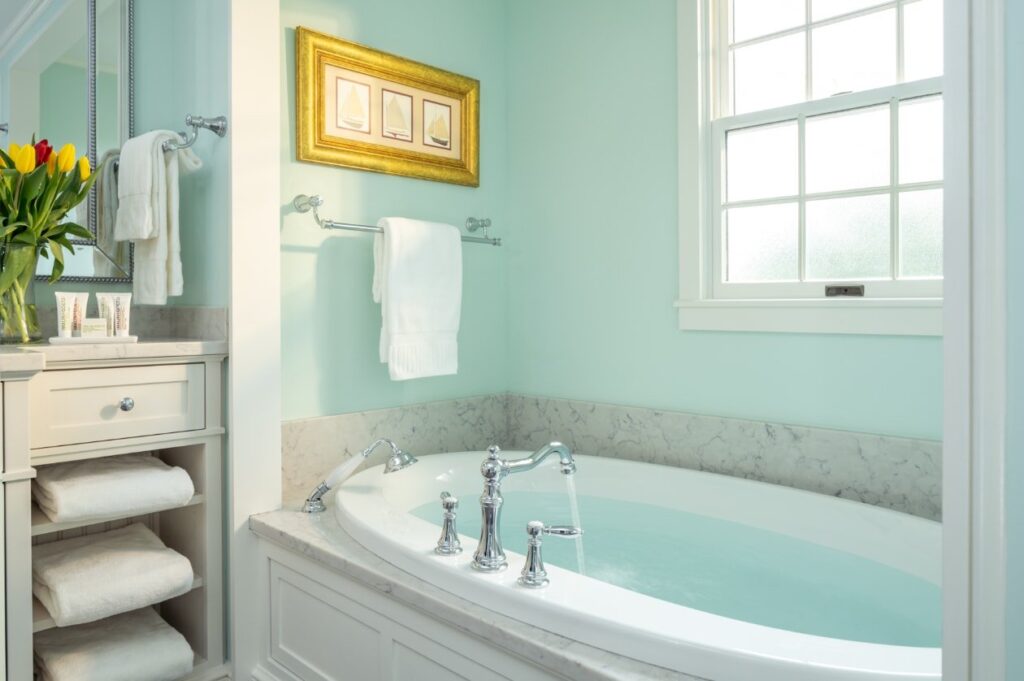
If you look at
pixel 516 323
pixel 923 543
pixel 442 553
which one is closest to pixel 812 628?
pixel 923 543

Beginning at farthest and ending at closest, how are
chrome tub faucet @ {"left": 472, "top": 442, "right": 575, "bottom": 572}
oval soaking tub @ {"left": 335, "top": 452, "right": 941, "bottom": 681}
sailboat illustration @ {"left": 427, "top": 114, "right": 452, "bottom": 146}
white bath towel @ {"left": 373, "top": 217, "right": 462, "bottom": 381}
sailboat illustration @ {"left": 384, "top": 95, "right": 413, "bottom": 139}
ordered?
sailboat illustration @ {"left": 427, "top": 114, "right": 452, "bottom": 146} < sailboat illustration @ {"left": 384, "top": 95, "right": 413, "bottom": 139} < white bath towel @ {"left": 373, "top": 217, "right": 462, "bottom": 381} < chrome tub faucet @ {"left": 472, "top": 442, "right": 575, "bottom": 572} < oval soaking tub @ {"left": 335, "top": 452, "right": 941, "bottom": 681}

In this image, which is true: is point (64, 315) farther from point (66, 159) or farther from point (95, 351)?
point (66, 159)

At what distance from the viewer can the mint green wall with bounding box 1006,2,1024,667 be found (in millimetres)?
477

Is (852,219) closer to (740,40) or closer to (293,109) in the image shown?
(740,40)

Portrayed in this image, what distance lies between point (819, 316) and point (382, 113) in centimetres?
157

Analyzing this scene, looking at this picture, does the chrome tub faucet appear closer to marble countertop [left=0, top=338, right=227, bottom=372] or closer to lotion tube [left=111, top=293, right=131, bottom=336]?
marble countertop [left=0, top=338, right=227, bottom=372]

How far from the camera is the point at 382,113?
248 cm

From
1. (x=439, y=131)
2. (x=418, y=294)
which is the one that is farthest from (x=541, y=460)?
(x=439, y=131)

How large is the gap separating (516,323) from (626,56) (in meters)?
1.09

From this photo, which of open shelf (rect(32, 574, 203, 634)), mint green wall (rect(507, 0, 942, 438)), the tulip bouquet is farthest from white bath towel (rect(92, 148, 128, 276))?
mint green wall (rect(507, 0, 942, 438))

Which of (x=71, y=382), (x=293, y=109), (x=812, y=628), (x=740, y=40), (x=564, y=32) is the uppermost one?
(x=564, y=32)

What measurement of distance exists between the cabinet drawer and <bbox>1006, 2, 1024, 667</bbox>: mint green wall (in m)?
1.84

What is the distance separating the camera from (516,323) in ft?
9.67

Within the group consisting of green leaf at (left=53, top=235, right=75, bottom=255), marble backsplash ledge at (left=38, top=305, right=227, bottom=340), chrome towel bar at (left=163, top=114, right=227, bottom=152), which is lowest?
marble backsplash ledge at (left=38, top=305, right=227, bottom=340)
